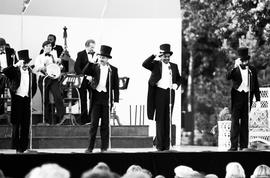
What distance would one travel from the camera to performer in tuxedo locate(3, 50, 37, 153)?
1303 cm

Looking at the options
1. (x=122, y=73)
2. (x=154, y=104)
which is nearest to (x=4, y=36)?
(x=122, y=73)

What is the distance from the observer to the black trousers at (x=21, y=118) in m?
13.1

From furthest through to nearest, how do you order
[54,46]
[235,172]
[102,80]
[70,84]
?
[70,84]
[54,46]
[102,80]
[235,172]

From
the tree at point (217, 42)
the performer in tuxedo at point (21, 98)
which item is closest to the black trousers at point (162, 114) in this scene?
the performer in tuxedo at point (21, 98)

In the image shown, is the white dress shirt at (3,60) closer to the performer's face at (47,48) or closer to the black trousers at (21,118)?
the performer's face at (47,48)

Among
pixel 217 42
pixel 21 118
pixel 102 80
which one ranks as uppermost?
pixel 217 42

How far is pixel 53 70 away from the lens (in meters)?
15.0

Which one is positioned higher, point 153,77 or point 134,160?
point 153,77

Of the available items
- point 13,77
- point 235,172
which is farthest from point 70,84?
point 235,172

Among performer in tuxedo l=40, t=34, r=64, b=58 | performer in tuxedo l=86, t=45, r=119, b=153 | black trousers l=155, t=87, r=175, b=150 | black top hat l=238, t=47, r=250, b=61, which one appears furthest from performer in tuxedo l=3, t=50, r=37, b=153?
black top hat l=238, t=47, r=250, b=61

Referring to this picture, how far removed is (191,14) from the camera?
87.6 ft

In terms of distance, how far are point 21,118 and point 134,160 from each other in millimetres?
2175

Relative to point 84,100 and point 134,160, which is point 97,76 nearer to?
point 84,100

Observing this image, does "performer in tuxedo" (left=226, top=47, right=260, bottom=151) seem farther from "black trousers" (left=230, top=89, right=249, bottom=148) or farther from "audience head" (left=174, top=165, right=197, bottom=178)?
"audience head" (left=174, top=165, right=197, bottom=178)
